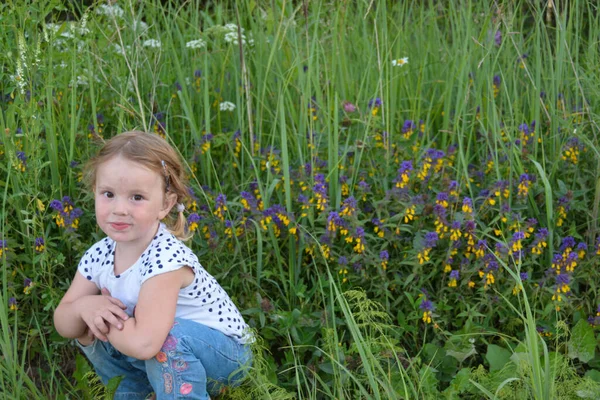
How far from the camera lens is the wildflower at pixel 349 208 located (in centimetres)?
270

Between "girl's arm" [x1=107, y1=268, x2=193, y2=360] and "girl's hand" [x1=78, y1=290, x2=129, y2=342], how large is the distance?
0.08ft

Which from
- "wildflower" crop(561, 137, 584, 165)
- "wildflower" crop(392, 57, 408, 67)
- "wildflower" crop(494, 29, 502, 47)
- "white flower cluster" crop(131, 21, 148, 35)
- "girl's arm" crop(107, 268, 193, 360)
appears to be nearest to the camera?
"girl's arm" crop(107, 268, 193, 360)

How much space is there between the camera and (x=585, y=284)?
287 cm

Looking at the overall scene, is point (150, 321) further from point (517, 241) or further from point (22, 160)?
point (517, 241)

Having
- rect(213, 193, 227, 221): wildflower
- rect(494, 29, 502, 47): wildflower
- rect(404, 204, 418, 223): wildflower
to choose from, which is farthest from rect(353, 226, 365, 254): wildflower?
rect(494, 29, 502, 47): wildflower

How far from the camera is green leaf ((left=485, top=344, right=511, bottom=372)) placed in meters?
2.56

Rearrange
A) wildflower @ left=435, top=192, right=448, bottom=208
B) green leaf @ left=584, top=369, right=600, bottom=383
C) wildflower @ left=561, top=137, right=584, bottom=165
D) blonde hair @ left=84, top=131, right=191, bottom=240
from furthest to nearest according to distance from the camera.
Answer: wildflower @ left=561, top=137, right=584, bottom=165
wildflower @ left=435, top=192, right=448, bottom=208
green leaf @ left=584, top=369, right=600, bottom=383
blonde hair @ left=84, top=131, right=191, bottom=240

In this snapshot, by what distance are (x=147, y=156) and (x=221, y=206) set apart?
24.4 inches

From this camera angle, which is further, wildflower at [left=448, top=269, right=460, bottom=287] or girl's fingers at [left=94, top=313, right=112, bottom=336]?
wildflower at [left=448, top=269, right=460, bottom=287]

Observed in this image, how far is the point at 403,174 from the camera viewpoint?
2.82 meters

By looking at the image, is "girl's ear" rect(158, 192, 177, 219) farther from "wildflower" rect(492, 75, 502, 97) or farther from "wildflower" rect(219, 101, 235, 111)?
"wildflower" rect(492, 75, 502, 97)

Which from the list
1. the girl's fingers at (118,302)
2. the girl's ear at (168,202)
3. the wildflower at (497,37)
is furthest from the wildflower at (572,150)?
the girl's fingers at (118,302)

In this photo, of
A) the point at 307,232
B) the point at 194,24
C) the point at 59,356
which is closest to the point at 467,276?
the point at 307,232

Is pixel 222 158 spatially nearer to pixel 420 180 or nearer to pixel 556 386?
pixel 420 180
